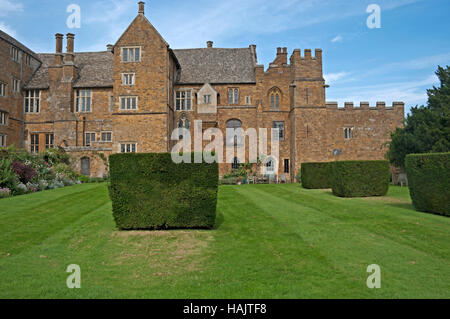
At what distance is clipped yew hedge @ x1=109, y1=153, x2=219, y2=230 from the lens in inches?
329

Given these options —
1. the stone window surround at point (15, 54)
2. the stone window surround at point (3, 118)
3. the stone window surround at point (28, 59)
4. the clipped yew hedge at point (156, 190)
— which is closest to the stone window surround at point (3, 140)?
the stone window surround at point (3, 118)

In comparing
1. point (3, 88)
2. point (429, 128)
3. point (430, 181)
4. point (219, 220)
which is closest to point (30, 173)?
point (219, 220)

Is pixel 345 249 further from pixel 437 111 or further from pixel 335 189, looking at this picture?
pixel 437 111

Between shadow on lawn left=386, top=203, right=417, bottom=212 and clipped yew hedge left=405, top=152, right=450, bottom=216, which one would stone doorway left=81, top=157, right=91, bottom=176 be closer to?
shadow on lawn left=386, top=203, right=417, bottom=212

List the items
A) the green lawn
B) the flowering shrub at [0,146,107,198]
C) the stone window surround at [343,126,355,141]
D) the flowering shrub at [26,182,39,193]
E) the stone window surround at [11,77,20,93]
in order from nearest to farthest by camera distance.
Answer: the green lawn < the flowering shrub at [0,146,107,198] < the flowering shrub at [26,182,39,193] < the stone window surround at [11,77,20,93] < the stone window surround at [343,126,355,141]

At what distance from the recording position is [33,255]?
661 centimetres

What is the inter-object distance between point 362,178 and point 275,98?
753 inches

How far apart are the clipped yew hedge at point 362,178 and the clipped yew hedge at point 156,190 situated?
31.4ft

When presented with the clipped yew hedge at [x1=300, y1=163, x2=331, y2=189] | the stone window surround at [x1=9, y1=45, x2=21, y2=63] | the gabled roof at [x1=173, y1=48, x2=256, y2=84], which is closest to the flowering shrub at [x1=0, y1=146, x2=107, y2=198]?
the stone window surround at [x1=9, y1=45, x2=21, y2=63]

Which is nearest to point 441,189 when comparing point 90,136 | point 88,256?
point 88,256

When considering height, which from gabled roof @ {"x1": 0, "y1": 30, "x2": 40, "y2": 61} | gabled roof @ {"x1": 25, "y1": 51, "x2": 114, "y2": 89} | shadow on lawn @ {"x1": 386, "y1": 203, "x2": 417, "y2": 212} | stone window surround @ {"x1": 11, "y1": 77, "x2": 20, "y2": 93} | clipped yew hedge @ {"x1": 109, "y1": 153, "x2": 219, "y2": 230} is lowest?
shadow on lawn @ {"x1": 386, "y1": 203, "x2": 417, "y2": 212}

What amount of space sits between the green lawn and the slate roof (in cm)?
2460

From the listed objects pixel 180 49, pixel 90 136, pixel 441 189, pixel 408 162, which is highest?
pixel 180 49

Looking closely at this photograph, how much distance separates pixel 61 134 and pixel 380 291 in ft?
110
